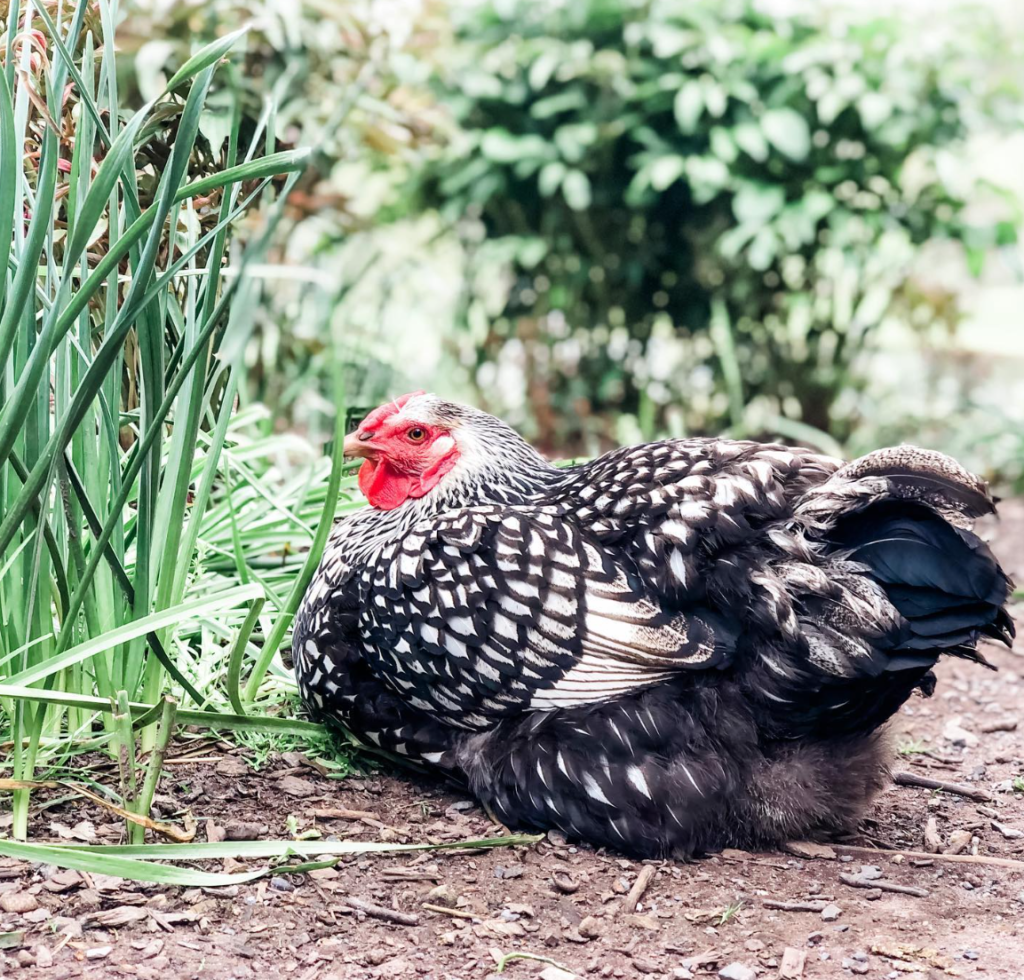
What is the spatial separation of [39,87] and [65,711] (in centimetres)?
122

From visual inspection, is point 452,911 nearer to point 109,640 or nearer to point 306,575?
point 109,640

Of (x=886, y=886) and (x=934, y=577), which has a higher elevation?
(x=934, y=577)

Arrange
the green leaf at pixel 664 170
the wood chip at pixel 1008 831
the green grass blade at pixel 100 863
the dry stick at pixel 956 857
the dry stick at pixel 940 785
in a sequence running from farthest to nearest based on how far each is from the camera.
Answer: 1. the green leaf at pixel 664 170
2. the dry stick at pixel 940 785
3. the wood chip at pixel 1008 831
4. the dry stick at pixel 956 857
5. the green grass blade at pixel 100 863

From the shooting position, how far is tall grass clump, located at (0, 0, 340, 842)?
1662mm

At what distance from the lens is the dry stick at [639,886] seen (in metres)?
1.95

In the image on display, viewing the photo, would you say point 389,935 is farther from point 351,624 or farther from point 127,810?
point 351,624

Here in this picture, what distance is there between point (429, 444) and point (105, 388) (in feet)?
2.45

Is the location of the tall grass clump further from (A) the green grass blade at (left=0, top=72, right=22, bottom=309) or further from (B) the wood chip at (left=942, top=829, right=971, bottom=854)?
(B) the wood chip at (left=942, top=829, right=971, bottom=854)

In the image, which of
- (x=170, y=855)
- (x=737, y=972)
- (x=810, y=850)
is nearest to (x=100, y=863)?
(x=170, y=855)

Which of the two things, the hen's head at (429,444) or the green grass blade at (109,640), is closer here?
the green grass blade at (109,640)

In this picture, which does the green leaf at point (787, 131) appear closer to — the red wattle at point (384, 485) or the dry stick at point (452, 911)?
the red wattle at point (384, 485)

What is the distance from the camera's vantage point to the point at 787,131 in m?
4.98

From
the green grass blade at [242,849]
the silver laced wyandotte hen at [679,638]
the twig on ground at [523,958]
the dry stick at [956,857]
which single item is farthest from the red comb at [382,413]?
the dry stick at [956,857]

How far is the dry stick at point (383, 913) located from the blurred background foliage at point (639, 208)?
273cm
